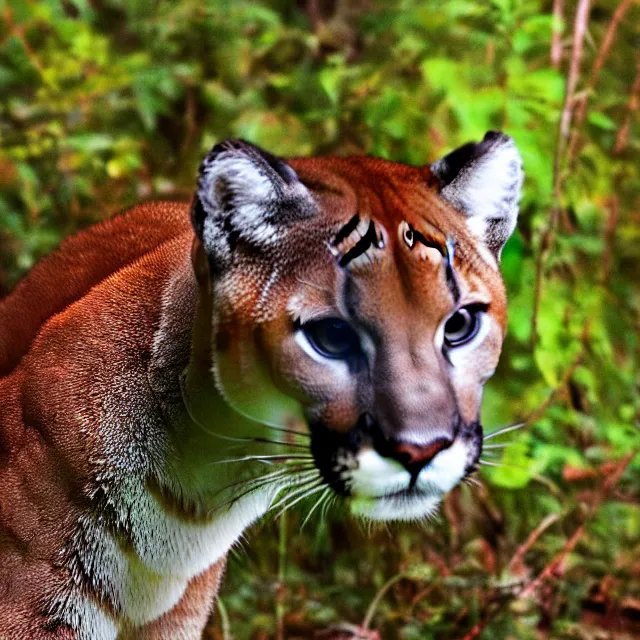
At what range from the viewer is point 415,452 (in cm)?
181

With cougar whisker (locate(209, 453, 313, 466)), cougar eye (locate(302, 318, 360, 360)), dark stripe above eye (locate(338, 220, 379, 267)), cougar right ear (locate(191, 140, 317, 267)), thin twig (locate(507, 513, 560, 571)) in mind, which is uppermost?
cougar right ear (locate(191, 140, 317, 267))

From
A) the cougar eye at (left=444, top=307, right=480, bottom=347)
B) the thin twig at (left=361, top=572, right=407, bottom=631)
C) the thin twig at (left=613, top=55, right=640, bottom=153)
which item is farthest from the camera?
the thin twig at (left=613, top=55, right=640, bottom=153)

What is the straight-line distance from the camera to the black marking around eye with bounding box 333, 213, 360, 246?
2012 millimetres

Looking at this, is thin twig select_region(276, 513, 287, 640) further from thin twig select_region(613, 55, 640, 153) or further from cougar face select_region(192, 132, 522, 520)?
thin twig select_region(613, 55, 640, 153)

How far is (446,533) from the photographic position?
420 cm

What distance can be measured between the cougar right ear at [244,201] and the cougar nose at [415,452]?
1.81 feet

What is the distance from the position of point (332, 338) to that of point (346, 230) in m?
0.26

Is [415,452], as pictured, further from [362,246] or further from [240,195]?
[240,195]

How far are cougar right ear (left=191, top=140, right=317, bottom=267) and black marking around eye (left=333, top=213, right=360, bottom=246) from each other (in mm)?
92

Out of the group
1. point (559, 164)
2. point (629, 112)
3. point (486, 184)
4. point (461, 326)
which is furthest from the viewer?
point (629, 112)

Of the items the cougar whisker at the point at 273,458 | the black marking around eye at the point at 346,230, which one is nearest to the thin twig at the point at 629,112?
the black marking around eye at the point at 346,230

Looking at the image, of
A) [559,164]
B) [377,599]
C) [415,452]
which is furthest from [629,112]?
[415,452]

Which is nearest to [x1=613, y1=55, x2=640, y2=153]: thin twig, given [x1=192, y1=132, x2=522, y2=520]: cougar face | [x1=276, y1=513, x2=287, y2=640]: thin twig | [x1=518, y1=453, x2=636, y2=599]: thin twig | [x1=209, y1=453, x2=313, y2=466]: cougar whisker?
[x1=518, y1=453, x2=636, y2=599]: thin twig

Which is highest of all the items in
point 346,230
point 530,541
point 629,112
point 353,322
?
point 346,230
